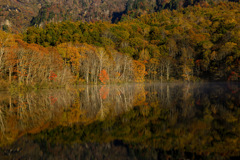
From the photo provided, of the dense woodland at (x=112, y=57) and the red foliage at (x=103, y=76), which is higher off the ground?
the dense woodland at (x=112, y=57)

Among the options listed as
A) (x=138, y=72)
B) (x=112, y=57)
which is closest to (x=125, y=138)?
(x=112, y=57)

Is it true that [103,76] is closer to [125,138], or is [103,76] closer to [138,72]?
[138,72]

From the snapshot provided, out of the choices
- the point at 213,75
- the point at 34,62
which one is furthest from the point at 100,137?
the point at 213,75

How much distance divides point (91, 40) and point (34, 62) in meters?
58.2

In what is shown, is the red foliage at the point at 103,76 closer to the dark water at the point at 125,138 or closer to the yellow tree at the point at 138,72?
the yellow tree at the point at 138,72

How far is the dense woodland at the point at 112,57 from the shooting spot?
120ft

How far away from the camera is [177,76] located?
82062mm

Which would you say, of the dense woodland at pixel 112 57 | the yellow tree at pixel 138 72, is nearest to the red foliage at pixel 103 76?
the dense woodland at pixel 112 57

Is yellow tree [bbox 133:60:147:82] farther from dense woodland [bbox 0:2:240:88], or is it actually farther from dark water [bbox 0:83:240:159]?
dark water [bbox 0:83:240:159]

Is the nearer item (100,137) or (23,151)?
(23,151)

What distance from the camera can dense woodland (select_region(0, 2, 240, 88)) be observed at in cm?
3662

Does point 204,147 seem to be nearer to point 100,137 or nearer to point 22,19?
point 100,137

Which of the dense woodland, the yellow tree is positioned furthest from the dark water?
the yellow tree

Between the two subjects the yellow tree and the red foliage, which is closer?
the red foliage
